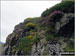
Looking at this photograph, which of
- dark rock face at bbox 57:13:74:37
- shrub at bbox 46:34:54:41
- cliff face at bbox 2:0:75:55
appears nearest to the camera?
cliff face at bbox 2:0:75:55

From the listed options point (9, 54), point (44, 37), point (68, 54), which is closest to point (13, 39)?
point (9, 54)

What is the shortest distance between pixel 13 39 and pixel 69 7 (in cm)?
1395

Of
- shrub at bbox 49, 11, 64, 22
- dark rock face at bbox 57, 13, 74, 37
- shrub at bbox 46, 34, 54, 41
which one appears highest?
shrub at bbox 49, 11, 64, 22

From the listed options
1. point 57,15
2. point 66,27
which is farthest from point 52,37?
point 57,15

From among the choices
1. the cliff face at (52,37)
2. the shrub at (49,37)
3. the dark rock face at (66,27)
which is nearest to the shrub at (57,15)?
the cliff face at (52,37)

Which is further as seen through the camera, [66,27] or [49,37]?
[66,27]

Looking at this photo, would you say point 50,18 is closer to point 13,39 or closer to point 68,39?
point 68,39

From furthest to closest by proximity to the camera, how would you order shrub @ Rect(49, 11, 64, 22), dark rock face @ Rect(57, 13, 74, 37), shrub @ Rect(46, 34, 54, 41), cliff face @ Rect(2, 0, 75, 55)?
1. shrub @ Rect(49, 11, 64, 22)
2. dark rock face @ Rect(57, 13, 74, 37)
3. shrub @ Rect(46, 34, 54, 41)
4. cliff face @ Rect(2, 0, 75, 55)

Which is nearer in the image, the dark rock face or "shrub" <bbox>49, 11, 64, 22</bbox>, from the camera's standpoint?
the dark rock face

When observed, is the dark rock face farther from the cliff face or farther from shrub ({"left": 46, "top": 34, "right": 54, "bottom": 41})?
shrub ({"left": 46, "top": 34, "right": 54, "bottom": 41})

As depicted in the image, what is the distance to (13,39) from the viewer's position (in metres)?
36.5

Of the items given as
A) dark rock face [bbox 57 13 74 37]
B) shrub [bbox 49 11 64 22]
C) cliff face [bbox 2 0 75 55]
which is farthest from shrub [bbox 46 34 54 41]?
shrub [bbox 49 11 64 22]

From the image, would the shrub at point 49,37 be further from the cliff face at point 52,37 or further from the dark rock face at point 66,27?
the dark rock face at point 66,27

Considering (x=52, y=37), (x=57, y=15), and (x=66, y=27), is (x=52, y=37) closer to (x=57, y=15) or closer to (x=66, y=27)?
(x=66, y=27)
